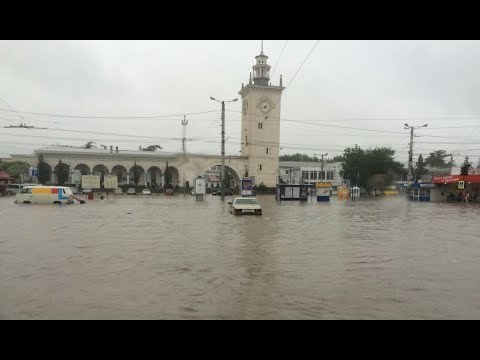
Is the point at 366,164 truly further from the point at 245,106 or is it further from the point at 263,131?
the point at 245,106

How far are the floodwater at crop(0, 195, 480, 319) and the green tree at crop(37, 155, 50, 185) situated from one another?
6159 cm

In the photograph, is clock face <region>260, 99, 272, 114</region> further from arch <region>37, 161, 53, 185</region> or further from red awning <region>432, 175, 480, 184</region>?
red awning <region>432, 175, 480, 184</region>

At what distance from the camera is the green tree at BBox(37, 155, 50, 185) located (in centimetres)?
7400

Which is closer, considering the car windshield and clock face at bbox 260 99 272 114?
the car windshield

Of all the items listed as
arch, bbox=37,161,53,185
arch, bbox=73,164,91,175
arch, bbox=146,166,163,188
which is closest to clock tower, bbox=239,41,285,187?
arch, bbox=146,166,163,188

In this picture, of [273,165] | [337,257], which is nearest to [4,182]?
[273,165]

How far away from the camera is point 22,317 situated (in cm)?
645

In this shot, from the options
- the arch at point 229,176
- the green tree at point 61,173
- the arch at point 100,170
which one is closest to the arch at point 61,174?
the green tree at point 61,173

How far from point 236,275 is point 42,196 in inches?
1314

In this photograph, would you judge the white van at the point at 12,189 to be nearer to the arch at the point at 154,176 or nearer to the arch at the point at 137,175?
the arch at the point at 137,175

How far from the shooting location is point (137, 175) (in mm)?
82875
